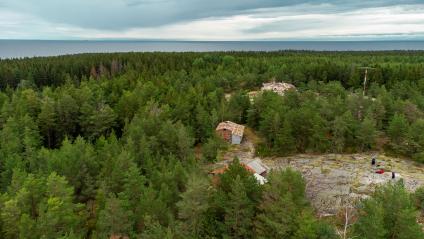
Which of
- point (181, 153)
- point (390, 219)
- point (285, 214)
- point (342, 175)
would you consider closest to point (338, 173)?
point (342, 175)

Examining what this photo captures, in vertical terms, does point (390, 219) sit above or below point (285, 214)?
below

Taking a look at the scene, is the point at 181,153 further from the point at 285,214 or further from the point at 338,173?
the point at 285,214

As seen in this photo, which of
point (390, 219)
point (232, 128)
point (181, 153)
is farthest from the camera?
point (232, 128)

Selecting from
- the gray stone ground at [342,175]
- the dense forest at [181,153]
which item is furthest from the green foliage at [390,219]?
the gray stone ground at [342,175]

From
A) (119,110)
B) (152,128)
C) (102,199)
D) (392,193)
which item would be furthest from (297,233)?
(119,110)

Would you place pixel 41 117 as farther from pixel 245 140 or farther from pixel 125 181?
pixel 245 140

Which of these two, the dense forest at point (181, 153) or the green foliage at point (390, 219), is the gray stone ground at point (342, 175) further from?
the green foliage at point (390, 219)
